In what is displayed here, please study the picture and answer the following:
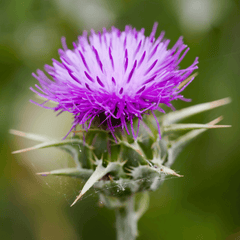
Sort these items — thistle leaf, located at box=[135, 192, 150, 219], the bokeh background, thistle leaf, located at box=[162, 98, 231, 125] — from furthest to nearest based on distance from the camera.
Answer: the bokeh background
thistle leaf, located at box=[135, 192, 150, 219]
thistle leaf, located at box=[162, 98, 231, 125]

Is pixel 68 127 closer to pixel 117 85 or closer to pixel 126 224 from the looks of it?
pixel 126 224

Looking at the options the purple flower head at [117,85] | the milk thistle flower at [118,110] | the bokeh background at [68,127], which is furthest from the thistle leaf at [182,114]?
the bokeh background at [68,127]

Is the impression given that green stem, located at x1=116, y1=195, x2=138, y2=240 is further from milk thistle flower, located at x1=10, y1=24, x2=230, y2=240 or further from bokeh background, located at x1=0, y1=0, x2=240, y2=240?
bokeh background, located at x1=0, y1=0, x2=240, y2=240

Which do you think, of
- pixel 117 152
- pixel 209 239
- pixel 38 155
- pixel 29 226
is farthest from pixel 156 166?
pixel 29 226

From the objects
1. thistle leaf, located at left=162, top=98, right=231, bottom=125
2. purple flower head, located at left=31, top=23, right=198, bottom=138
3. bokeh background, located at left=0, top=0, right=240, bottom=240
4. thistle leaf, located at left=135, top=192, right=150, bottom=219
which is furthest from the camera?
bokeh background, located at left=0, top=0, right=240, bottom=240

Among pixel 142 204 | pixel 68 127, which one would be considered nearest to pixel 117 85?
pixel 142 204

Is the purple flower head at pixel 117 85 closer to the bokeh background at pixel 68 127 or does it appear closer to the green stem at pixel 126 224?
the green stem at pixel 126 224

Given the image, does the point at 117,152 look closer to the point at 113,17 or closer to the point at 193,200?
the point at 193,200

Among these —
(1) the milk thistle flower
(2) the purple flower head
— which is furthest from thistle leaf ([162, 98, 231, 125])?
(2) the purple flower head

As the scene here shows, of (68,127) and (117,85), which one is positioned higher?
(68,127)
